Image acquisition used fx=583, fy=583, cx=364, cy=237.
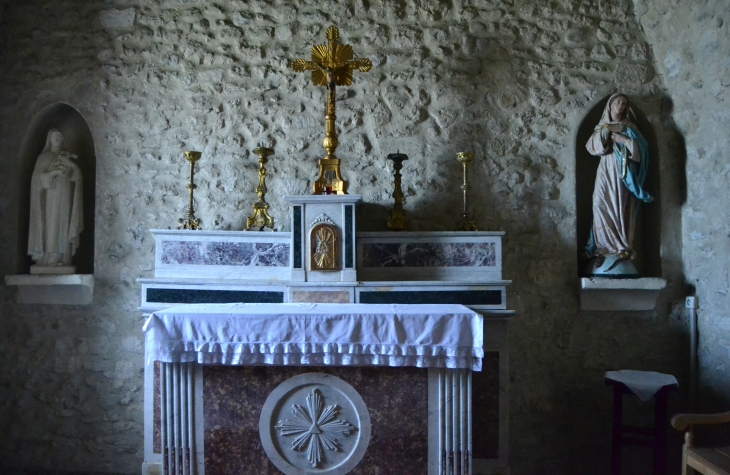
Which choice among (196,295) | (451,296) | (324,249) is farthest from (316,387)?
(196,295)

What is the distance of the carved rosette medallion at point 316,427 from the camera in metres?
3.19

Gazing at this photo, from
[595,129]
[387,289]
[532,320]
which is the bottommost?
[532,320]

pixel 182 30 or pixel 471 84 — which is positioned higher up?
pixel 182 30

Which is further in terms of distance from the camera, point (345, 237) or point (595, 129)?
point (595, 129)

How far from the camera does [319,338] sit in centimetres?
312

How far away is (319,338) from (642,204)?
2887mm

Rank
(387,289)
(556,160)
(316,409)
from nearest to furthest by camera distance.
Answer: (316,409)
(387,289)
(556,160)

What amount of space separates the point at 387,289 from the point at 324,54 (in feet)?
5.58

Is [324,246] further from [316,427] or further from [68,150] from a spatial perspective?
[68,150]

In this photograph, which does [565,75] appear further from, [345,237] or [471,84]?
[345,237]

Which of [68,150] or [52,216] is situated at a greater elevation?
[68,150]

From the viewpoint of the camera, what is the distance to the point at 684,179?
4312mm

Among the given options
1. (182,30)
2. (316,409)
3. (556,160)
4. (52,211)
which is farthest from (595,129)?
(52,211)

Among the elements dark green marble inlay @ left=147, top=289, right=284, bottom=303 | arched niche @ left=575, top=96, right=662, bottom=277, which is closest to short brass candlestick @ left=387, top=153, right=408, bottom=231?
dark green marble inlay @ left=147, top=289, right=284, bottom=303
